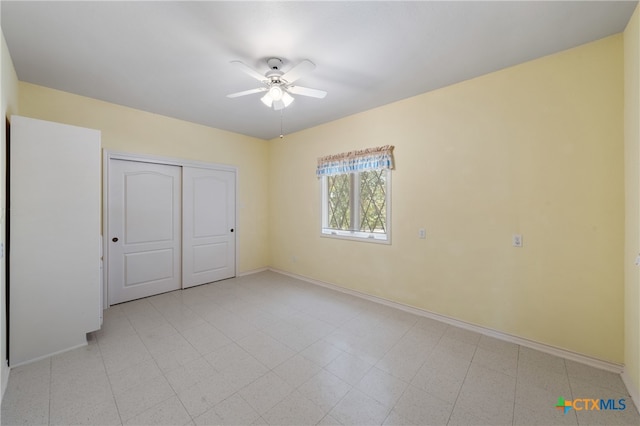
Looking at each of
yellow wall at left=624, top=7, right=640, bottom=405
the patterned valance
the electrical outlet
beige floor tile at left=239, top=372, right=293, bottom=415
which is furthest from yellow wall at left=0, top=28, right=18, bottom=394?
yellow wall at left=624, top=7, right=640, bottom=405

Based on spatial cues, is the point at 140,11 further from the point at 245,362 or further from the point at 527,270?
the point at 527,270

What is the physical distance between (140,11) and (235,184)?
300 centimetres

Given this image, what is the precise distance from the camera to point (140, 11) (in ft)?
5.73

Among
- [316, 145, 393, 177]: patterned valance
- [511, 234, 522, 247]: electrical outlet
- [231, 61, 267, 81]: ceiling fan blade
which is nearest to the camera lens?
[231, 61, 267, 81]: ceiling fan blade

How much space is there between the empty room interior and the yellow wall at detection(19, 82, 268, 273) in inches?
1.4

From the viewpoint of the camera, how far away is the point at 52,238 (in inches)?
88.1

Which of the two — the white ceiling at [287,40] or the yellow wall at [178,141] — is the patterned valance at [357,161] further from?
the yellow wall at [178,141]

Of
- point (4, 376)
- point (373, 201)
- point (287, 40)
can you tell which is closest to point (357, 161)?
Answer: point (373, 201)

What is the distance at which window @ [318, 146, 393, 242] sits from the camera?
135 inches

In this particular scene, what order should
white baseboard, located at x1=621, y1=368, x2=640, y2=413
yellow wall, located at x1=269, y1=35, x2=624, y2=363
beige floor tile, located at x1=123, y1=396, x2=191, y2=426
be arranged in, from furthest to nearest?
yellow wall, located at x1=269, y1=35, x2=624, y2=363 → white baseboard, located at x1=621, y1=368, x2=640, y2=413 → beige floor tile, located at x1=123, y1=396, x2=191, y2=426

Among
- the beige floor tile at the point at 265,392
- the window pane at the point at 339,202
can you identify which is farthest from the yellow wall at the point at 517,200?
the beige floor tile at the point at 265,392

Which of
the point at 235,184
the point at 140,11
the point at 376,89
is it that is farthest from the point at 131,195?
the point at 376,89

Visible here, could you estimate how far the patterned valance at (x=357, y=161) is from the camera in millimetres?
3318

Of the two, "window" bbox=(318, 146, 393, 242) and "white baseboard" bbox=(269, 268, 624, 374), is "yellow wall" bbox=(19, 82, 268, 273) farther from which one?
"white baseboard" bbox=(269, 268, 624, 374)
